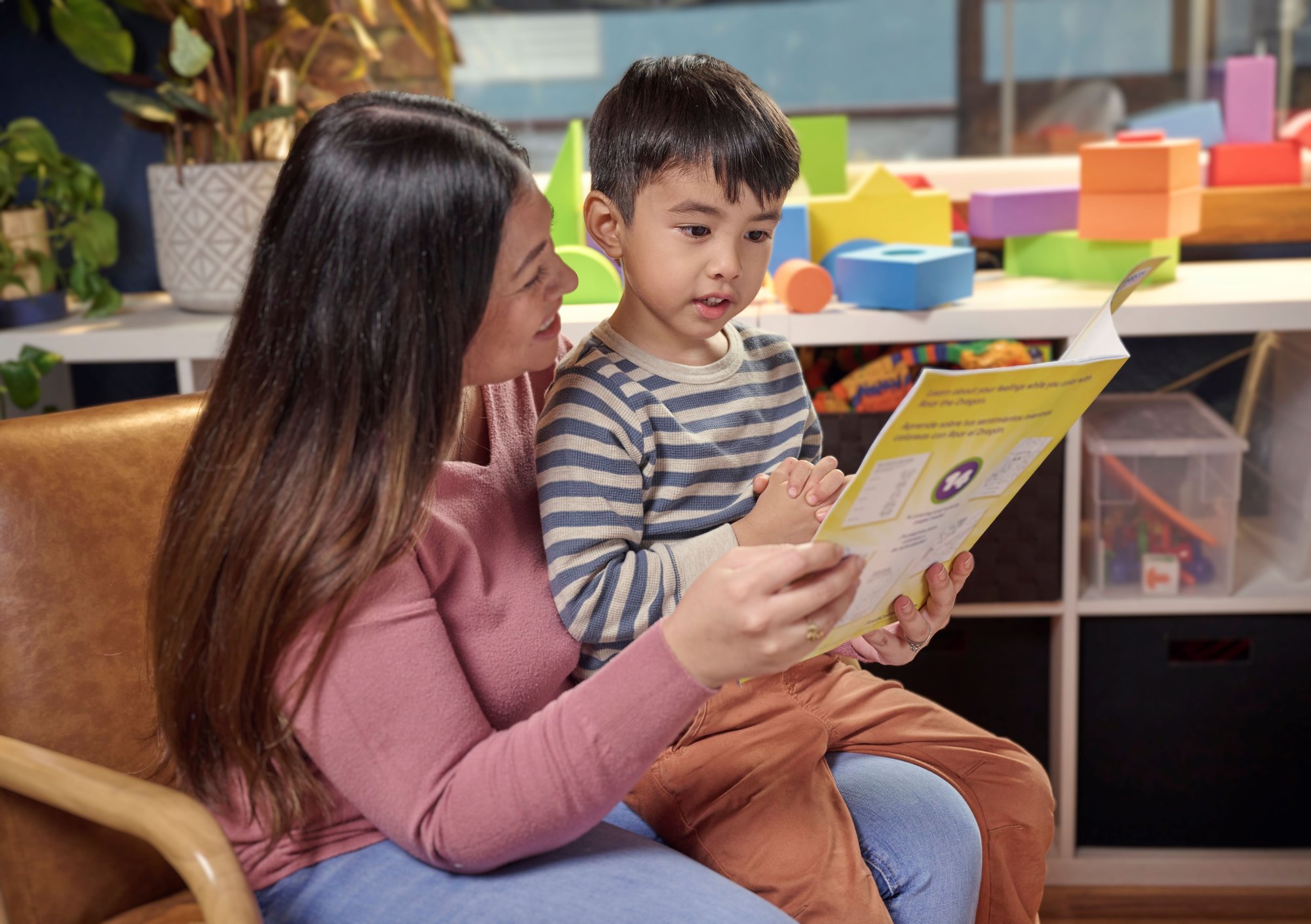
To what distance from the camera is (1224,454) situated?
5.56ft

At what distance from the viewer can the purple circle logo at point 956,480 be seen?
2.74 feet

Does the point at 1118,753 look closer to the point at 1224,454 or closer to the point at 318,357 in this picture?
the point at 1224,454

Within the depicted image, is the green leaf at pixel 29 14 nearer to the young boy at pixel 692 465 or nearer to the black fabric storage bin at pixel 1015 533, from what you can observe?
the young boy at pixel 692 465

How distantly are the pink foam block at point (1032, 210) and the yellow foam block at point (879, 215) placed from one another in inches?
2.8

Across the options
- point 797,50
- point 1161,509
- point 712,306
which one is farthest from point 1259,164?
point 797,50

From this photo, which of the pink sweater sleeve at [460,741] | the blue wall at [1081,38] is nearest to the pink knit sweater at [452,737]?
the pink sweater sleeve at [460,741]

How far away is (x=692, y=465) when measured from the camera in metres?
1.08

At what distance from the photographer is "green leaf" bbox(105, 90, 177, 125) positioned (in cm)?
172

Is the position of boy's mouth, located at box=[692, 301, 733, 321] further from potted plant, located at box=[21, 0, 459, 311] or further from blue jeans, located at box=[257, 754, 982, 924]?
potted plant, located at box=[21, 0, 459, 311]

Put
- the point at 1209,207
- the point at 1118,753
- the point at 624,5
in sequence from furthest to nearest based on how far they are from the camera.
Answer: the point at 624,5 → the point at 1209,207 → the point at 1118,753

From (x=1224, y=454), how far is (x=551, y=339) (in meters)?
1.13

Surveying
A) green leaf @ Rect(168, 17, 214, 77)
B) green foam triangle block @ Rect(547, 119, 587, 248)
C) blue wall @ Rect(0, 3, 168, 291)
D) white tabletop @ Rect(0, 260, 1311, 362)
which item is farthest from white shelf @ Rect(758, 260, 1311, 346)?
blue wall @ Rect(0, 3, 168, 291)

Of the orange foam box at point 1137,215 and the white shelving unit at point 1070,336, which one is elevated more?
the orange foam box at point 1137,215

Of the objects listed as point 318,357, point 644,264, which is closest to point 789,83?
point 644,264
